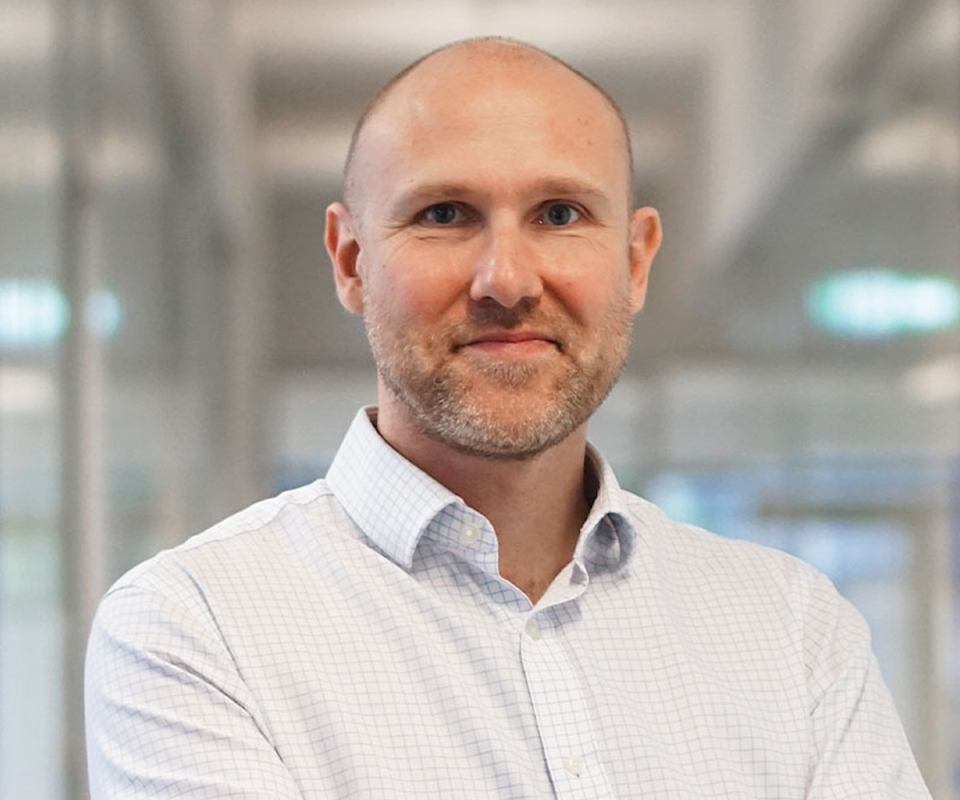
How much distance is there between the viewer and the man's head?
1435 mm

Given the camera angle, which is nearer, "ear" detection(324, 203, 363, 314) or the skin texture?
the skin texture

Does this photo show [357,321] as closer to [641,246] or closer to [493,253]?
[641,246]

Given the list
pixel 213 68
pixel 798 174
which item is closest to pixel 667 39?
pixel 798 174

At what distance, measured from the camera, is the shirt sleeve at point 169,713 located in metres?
1.21

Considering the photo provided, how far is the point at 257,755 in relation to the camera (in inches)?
48.3

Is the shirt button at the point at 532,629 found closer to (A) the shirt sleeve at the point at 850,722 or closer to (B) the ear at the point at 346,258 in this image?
(A) the shirt sleeve at the point at 850,722

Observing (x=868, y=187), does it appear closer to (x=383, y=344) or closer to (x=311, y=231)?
(x=311, y=231)

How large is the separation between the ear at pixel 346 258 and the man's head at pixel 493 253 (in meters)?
0.05

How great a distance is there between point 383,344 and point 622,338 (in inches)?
9.3

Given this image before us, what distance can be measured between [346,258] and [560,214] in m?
0.26

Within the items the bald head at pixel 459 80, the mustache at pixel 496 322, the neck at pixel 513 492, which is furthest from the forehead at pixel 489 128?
the neck at pixel 513 492

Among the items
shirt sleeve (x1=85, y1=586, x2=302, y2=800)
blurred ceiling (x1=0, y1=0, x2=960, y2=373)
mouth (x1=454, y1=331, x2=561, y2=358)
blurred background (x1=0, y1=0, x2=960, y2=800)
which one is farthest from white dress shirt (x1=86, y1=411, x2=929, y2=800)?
blurred ceiling (x1=0, y1=0, x2=960, y2=373)

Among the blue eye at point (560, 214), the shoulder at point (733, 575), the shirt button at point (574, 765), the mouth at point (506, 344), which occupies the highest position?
the blue eye at point (560, 214)

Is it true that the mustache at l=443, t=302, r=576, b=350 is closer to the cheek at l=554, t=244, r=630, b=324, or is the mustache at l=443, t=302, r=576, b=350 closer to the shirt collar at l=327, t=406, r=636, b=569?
the cheek at l=554, t=244, r=630, b=324
